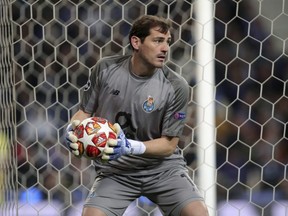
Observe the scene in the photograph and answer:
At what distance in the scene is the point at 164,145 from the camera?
146 centimetres

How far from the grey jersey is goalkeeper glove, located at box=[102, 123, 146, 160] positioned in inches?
3.5

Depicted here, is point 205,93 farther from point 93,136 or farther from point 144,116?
point 93,136

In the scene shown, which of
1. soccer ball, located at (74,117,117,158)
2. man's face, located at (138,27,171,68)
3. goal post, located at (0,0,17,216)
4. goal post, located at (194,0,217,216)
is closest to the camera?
soccer ball, located at (74,117,117,158)

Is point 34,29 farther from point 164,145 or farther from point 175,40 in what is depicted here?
point 164,145

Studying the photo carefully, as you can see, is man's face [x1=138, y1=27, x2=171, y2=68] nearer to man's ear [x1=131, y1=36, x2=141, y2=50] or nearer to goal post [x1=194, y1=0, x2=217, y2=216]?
man's ear [x1=131, y1=36, x2=141, y2=50]

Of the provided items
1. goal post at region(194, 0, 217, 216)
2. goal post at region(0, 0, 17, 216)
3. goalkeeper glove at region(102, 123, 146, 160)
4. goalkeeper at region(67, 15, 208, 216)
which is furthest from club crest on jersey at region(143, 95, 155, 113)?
goal post at region(194, 0, 217, 216)

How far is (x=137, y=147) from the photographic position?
139 cm

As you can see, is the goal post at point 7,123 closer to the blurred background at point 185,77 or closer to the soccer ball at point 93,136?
the blurred background at point 185,77

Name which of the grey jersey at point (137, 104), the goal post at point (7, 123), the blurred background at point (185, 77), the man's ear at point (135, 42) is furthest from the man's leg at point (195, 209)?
the blurred background at point (185, 77)

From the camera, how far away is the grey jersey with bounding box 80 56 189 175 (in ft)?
4.84

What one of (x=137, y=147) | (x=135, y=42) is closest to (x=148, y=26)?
(x=135, y=42)

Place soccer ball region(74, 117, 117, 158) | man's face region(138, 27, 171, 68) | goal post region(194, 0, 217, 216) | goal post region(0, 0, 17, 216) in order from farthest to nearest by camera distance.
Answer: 1. goal post region(194, 0, 217, 216)
2. goal post region(0, 0, 17, 216)
3. man's face region(138, 27, 171, 68)
4. soccer ball region(74, 117, 117, 158)

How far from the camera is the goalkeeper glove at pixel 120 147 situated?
1.32 meters

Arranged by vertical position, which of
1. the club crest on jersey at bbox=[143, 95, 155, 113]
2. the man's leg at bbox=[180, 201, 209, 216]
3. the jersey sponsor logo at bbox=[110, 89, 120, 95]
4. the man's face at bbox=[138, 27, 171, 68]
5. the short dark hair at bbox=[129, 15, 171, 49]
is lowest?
the man's leg at bbox=[180, 201, 209, 216]
